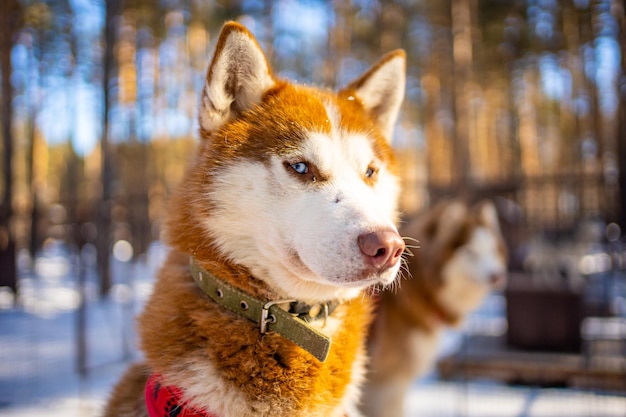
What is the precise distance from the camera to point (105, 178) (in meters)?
6.74

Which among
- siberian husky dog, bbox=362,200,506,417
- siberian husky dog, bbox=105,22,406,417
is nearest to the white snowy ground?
siberian husky dog, bbox=362,200,506,417

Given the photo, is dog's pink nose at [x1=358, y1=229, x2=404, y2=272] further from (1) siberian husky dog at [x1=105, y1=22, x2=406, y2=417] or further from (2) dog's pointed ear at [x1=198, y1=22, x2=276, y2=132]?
(2) dog's pointed ear at [x1=198, y1=22, x2=276, y2=132]

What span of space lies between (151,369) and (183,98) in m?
17.9

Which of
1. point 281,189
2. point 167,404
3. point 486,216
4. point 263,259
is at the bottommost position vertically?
point 167,404

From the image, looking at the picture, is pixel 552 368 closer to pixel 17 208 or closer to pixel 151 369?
pixel 151 369

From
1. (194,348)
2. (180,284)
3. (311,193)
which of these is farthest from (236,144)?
(194,348)

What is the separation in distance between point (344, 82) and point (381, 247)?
1145cm

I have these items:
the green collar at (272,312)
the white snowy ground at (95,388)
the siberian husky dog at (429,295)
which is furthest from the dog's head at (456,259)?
the green collar at (272,312)

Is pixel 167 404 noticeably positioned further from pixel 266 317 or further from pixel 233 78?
pixel 233 78

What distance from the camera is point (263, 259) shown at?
1.51 meters

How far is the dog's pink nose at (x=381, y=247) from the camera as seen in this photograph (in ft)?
4.27

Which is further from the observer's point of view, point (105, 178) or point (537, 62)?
point (537, 62)

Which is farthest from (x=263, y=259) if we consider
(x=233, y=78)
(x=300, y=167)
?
(x=233, y=78)

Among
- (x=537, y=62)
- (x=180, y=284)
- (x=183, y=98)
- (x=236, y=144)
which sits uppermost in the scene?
(x=537, y=62)
